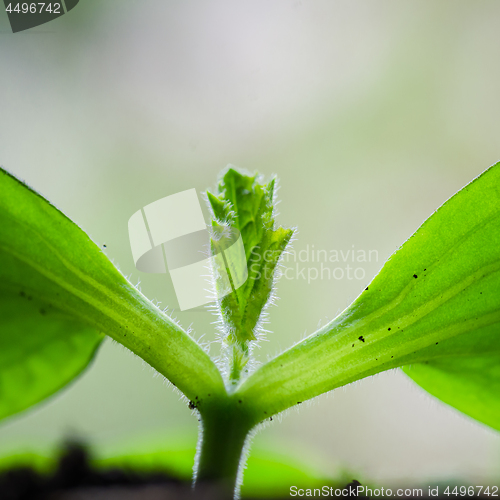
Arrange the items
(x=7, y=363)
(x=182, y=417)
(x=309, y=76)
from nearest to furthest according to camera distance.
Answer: (x=7, y=363)
(x=182, y=417)
(x=309, y=76)

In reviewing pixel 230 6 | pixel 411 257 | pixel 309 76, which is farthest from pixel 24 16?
pixel 411 257

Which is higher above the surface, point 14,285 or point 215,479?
point 14,285

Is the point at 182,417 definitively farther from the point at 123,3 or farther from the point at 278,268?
the point at 123,3

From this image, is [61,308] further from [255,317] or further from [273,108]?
[273,108]

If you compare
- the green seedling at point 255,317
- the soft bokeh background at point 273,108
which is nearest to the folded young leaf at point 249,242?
the green seedling at point 255,317

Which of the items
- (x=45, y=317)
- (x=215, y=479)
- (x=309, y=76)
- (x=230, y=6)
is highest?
(x=230, y=6)
